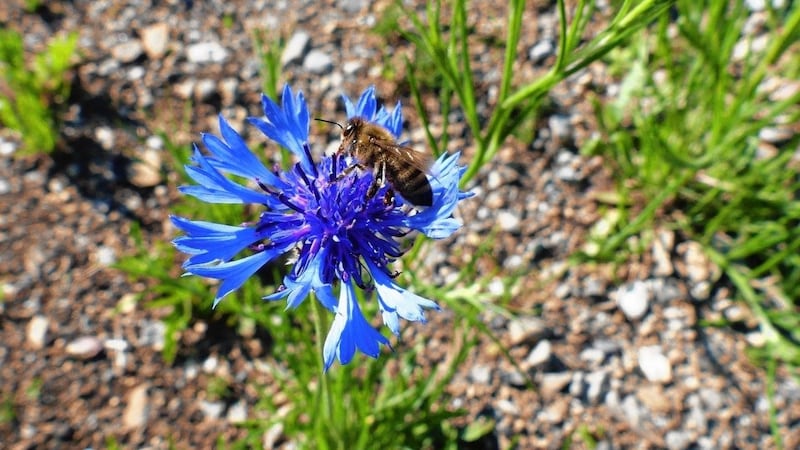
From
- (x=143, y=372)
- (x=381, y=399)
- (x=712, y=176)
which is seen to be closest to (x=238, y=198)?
(x=381, y=399)

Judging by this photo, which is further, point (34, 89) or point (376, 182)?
point (34, 89)

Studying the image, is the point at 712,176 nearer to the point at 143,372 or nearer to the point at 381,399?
the point at 381,399

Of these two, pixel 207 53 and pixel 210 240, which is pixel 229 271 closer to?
pixel 210 240

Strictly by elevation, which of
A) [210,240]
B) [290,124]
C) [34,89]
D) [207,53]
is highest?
[207,53]

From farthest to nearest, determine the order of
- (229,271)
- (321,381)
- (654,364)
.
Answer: (654,364), (321,381), (229,271)

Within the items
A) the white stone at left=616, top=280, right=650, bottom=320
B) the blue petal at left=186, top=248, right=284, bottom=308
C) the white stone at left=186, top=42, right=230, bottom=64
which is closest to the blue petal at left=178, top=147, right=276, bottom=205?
the blue petal at left=186, top=248, right=284, bottom=308

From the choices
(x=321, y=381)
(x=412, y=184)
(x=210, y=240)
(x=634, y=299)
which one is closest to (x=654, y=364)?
(x=634, y=299)

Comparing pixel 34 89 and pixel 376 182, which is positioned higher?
pixel 34 89
